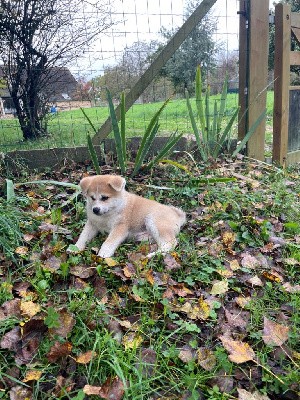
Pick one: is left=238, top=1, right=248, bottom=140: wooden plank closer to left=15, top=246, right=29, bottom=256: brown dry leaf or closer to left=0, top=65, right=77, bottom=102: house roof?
left=0, top=65, right=77, bottom=102: house roof

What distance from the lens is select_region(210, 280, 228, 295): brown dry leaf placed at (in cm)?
238

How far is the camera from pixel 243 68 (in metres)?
4.99

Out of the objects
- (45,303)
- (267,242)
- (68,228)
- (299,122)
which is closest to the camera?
(45,303)

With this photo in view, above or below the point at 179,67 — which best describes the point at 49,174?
below

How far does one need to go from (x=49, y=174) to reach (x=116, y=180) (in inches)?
66.7

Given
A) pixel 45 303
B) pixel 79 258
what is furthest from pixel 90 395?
pixel 79 258

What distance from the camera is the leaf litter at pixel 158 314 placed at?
1.74 m

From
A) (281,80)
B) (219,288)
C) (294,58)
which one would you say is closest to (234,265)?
(219,288)

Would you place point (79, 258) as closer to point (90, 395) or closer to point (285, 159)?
point (90, 395)

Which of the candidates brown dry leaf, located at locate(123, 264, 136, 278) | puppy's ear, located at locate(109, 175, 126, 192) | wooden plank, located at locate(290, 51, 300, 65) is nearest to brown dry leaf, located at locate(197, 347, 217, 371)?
brown dry leaf, located at locate(123, 264, 136, 278)

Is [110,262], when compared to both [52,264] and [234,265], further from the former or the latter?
[234,265]

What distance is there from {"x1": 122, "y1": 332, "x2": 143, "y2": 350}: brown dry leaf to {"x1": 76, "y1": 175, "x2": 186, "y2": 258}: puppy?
1.05 meters

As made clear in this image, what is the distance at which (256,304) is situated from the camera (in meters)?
2.29

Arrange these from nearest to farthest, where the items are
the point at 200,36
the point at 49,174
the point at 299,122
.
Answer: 1. the point at 49,174
2. the point at 200,36
3. the point at 299,122
